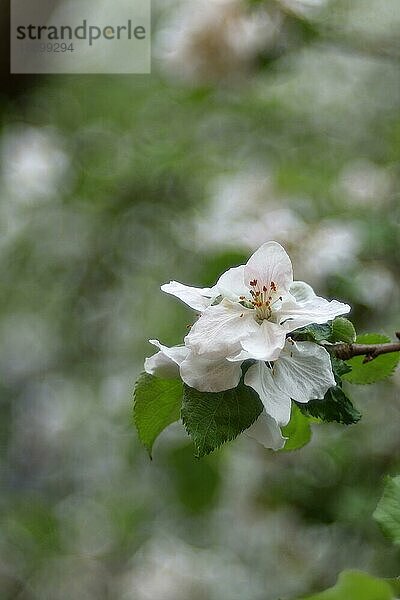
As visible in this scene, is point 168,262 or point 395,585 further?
point 168,262

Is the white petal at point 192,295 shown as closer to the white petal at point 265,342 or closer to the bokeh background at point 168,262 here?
the white petal at point 265,342

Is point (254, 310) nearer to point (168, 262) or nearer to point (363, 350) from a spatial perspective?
point (363, 350)

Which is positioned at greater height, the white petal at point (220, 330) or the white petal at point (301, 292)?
the white petal at point (301, 292)

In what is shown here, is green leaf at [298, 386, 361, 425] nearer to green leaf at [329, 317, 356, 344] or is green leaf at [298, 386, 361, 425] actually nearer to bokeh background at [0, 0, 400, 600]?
green leaf at [329, 317, 356, 344]

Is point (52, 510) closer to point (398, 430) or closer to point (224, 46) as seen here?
point (398, 430)

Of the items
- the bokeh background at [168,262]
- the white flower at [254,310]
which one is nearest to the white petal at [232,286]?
the white flower at [254,310]

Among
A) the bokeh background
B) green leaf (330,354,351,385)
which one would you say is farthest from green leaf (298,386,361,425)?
the bokeh background

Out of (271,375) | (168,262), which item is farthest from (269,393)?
(168,262)
